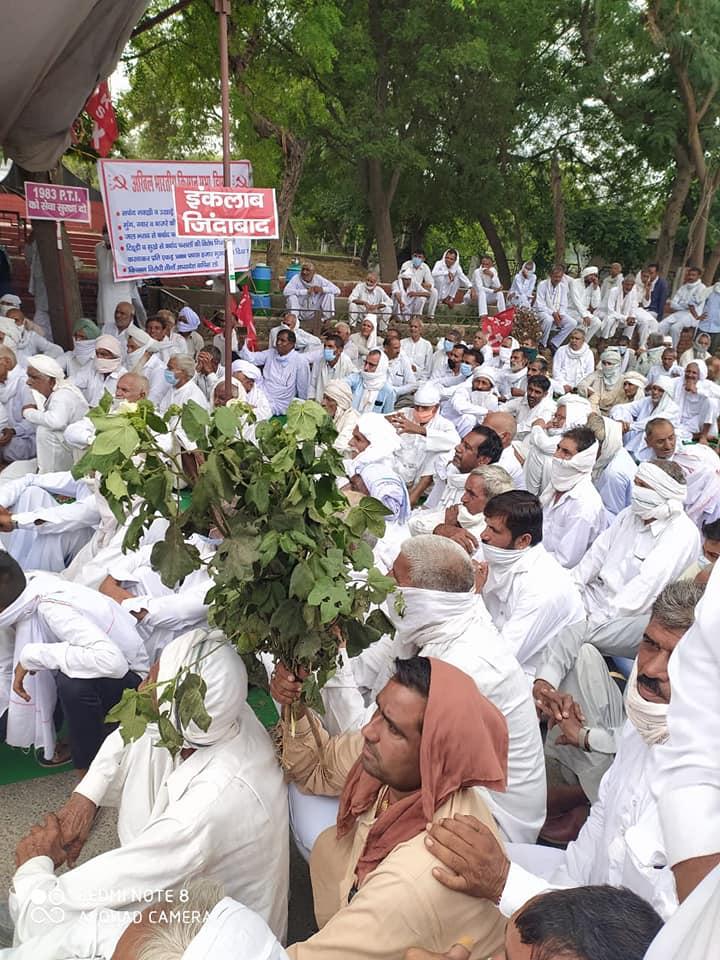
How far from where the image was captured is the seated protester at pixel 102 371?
7977mm

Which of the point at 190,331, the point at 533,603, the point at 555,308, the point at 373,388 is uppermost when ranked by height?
the point at 555,308

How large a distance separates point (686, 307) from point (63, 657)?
51.6ft

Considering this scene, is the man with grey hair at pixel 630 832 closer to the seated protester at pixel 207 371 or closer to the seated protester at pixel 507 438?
the seated protester at pixel 507 438

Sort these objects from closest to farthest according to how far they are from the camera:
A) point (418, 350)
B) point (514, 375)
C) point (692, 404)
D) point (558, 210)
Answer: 1. point (692, 404)
2. point (514, 375)
3. point (418, 350)
4. point (558, 210)

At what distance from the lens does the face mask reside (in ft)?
26.3

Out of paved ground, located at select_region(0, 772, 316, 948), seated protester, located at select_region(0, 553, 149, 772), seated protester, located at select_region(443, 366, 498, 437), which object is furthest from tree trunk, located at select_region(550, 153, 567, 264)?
paved ground, located at select_region(0, 772, 316, 948)

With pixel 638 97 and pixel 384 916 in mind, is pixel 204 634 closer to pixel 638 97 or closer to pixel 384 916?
pixel 384 916

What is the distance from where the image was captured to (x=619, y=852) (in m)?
2.14

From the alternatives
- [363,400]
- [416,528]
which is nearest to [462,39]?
[363,400]

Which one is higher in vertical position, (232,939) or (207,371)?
(207,371)

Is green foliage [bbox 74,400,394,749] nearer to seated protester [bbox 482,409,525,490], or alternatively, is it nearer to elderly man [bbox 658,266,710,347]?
seated protester [bbox 482,409,525,490]

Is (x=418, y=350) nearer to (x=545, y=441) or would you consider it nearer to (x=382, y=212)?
(x=545, y=441)

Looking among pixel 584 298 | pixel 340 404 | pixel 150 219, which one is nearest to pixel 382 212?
pixel 584 298

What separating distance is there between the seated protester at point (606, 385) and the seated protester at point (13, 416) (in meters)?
7.05
